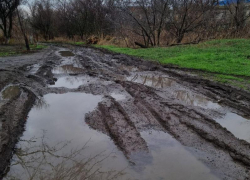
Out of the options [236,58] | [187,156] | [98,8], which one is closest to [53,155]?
[187,156]

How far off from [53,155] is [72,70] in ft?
19.6

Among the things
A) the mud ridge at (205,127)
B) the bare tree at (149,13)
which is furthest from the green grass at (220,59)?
the bare tree at (149,13)

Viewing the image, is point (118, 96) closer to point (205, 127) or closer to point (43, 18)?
point (205, 127)

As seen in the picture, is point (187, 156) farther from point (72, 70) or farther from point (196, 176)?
point (72, 70)

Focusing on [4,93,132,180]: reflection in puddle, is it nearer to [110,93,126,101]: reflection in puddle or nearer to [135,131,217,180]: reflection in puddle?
[135,131,217,180]: reflection in puddle

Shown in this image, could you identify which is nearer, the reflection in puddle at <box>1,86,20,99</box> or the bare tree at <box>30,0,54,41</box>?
the reflection in puddle at <box>1,86,20,99</box>

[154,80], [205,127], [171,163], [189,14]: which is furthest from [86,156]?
[189,14]

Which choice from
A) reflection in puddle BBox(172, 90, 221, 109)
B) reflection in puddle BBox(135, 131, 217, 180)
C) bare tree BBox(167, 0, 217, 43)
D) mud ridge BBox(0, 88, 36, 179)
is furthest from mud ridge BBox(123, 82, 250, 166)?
bare tree BBox(167, 0, 217, 43)

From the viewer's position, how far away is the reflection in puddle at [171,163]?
286 centimetres

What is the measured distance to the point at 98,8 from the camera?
27.1 metres

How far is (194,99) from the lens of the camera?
5441mm

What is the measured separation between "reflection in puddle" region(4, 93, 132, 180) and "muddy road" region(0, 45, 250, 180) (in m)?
0.01

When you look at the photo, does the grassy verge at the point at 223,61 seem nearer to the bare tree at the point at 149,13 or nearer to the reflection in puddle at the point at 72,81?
the reflection in puddle at the point at 72,81

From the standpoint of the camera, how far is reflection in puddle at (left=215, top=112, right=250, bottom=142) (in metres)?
3.87
